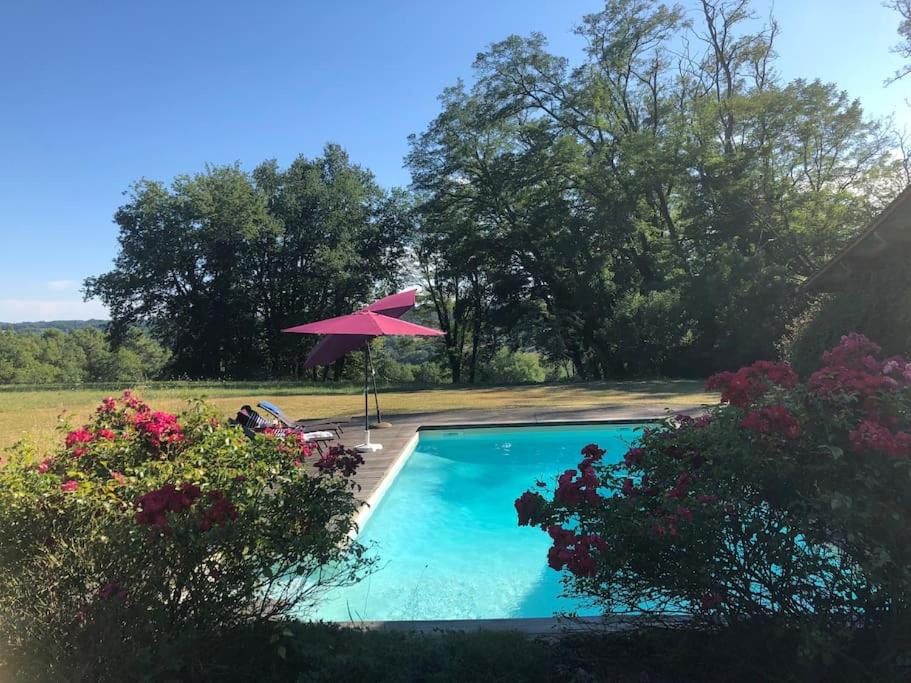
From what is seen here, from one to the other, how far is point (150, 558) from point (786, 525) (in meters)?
2.51

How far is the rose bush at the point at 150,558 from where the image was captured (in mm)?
2068

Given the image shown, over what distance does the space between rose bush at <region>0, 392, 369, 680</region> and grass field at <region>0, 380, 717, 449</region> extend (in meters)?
8.64

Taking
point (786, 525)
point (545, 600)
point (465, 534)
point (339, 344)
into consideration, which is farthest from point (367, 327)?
point (786, 525)

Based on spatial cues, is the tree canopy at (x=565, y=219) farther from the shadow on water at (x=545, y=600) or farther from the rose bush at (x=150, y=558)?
the rose bush at (x=150, y=558)

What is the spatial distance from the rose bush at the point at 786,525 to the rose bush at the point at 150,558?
1063 millimetres

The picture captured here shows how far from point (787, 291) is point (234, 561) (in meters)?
21.9

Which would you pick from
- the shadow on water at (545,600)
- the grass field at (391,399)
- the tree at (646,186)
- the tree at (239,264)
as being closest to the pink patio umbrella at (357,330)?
the grass field at (391,399)

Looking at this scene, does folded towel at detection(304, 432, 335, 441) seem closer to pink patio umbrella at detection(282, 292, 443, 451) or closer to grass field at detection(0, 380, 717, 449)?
pink patio umbrella at detection(282, 292, 443, 451)

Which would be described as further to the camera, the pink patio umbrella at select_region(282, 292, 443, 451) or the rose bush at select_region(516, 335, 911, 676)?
the pink patio umbrella at select_region(282, 292, 443, 451)

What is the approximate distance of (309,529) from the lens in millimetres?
2502

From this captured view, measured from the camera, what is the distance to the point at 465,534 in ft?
22.2

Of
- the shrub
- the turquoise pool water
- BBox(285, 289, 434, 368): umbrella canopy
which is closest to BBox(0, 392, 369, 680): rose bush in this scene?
the turquoise pool water

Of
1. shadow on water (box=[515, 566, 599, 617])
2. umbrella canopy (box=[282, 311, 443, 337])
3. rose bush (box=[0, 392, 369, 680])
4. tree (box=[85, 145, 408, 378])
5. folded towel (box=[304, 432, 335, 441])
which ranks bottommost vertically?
shadow on water (box=[515, 566, 599, 617])

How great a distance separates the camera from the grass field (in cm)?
1274
